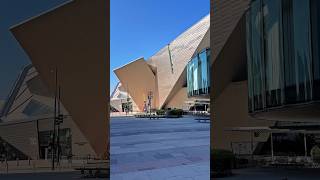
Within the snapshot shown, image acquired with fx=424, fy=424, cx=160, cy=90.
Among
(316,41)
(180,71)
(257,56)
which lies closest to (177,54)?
(180,71)

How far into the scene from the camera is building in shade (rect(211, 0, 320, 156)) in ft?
18.1

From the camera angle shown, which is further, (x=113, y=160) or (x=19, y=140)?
(x=19, y=140)

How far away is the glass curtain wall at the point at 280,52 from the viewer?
5504 millimetres

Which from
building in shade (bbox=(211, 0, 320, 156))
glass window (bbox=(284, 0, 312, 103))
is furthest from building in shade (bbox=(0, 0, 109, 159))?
glass window (bbox=(284, 0, 312, 103))

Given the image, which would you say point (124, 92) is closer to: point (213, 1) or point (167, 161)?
point (167, 161)

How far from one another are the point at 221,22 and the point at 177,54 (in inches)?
29.5

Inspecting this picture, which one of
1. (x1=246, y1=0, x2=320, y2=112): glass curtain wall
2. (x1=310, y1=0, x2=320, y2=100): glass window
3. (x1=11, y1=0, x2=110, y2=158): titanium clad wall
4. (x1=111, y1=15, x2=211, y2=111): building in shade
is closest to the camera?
(x1=310, y1=0, x2=320, y2=100): glass window

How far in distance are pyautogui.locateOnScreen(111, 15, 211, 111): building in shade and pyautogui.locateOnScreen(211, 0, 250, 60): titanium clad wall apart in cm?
9

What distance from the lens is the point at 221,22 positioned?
581cm

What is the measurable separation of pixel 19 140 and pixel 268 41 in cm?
376

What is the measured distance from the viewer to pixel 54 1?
6.11 meters

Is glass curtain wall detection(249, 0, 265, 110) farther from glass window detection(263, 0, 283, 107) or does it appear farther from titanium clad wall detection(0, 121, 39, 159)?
titanium clad wall detection(0, 121, 39, 159)

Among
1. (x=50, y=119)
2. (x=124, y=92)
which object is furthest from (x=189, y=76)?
(x=50, y=119)

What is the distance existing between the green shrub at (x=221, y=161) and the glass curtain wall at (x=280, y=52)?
766 mm
